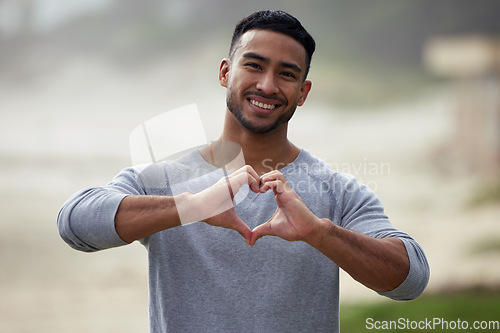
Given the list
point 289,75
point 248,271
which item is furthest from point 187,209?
point 289,75

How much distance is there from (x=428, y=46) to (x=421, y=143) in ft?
2.66

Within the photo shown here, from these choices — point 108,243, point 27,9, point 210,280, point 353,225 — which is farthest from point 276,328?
point 27,9

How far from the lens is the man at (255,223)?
1109mm

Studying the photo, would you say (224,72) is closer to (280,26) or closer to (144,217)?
(280,26)

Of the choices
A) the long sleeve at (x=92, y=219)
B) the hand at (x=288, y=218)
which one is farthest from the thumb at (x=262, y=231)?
the long sleeve at (x=92, y=219)

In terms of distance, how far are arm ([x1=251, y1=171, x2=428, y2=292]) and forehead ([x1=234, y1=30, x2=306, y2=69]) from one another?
0.36 meters

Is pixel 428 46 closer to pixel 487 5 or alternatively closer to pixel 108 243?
pixel 487 5

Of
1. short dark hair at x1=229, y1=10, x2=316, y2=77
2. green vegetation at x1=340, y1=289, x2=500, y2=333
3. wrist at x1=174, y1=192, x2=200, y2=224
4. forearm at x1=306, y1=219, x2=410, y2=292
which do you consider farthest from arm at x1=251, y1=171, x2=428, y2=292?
green vegetation at x1=340, y1=289, x2=500, y2=333

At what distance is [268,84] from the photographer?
4.42 feet

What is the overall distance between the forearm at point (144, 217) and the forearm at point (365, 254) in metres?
0.27

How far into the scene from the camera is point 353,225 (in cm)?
129

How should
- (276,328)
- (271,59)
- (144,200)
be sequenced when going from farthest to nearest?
(271,59)
(276,328)
(144,200)

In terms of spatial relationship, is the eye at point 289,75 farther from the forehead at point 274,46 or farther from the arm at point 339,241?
the arm at point 339,241

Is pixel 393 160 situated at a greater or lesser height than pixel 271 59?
greater
